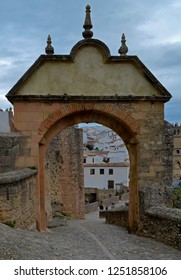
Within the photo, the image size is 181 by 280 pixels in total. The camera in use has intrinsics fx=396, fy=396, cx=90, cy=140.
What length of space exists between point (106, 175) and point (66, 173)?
27.5 meters

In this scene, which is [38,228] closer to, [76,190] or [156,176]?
[156,176]

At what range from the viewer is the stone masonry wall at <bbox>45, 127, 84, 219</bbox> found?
62.2ft

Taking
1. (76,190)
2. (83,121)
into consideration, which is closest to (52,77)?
(83,121)

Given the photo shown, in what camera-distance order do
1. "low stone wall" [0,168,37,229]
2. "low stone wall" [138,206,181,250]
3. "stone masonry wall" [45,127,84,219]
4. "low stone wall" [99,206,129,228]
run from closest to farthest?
1. "low stone wall" [0,168,37,229]
2. "low stone wall" [138,206,181,250]
3. "low stone wall" [99,206,129,228]
4. "stone masonry wall" [45,127,84,219]

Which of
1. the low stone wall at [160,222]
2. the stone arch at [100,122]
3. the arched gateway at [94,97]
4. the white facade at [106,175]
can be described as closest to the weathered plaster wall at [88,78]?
the arched gateway at [94,97]

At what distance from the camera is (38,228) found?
9.98m

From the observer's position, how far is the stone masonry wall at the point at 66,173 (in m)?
19.0

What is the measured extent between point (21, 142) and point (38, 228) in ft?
7.25

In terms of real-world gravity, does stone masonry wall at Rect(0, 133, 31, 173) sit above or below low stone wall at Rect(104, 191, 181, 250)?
above

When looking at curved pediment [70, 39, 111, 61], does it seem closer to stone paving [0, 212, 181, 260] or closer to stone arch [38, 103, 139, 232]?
stone arch [38, 103, 139, 232]

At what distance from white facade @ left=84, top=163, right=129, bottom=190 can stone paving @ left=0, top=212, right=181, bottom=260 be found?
118 feet

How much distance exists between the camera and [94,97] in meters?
9.93

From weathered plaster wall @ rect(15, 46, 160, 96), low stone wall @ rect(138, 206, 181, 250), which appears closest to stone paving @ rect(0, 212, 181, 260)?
low stone wall @ rect(138, 206, 181, 250)

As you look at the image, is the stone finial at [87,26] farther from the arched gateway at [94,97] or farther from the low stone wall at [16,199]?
the low stone wall at [16,199]
